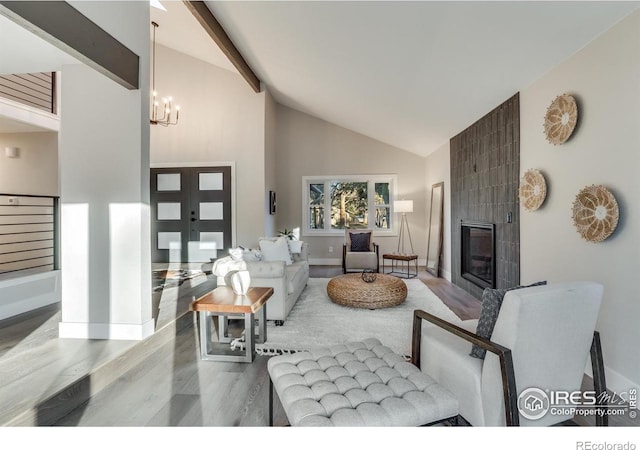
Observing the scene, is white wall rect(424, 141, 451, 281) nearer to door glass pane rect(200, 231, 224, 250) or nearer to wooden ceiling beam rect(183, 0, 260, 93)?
wooden ceiling beam rect(183, 0, 260, 93)

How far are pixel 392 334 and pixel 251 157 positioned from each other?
4564 mm

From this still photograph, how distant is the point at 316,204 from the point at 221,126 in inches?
105

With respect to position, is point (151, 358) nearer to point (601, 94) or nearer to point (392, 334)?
point (392, 334)

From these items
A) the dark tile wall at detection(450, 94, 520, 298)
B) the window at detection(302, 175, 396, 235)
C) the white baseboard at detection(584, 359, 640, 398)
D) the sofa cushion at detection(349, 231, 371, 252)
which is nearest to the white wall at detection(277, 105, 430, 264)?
the window at detection(302, 175, 396, 235)

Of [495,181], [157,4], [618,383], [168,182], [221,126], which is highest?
[157,4]

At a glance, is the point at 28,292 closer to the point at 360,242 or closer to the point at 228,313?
the point at 228,313

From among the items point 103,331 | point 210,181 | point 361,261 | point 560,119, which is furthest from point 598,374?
point 210,181

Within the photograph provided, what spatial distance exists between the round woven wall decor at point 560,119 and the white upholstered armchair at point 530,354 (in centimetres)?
157

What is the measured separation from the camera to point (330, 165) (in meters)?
7.07

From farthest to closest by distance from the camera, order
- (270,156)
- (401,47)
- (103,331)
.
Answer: (270,156)
(401,47)
(103,331)

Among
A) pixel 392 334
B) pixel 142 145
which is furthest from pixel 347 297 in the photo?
pixel 142 145

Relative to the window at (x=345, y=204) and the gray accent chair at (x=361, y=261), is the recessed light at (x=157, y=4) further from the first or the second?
the gray accent chair at (x=361, y=261)

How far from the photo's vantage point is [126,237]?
2.59m

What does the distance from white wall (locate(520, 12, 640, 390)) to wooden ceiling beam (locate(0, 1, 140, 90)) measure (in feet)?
11.5
